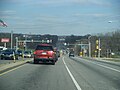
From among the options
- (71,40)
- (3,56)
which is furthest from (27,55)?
(71,40)

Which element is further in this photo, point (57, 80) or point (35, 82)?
point (57, 80)

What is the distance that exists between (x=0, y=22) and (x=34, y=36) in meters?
94.7

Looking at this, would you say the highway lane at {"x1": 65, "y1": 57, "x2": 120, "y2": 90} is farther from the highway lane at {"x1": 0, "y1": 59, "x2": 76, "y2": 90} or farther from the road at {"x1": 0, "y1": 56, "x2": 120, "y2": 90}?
the highway lane at {"x1": 0, "y1": 59, "x2": 76, "y2": 90}

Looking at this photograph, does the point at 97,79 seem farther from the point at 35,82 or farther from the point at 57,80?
the point at 35,82

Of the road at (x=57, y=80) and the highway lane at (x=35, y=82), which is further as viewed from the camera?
the road at (x=57, y=80)

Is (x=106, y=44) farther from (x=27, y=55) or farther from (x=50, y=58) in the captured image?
(x=50, y=58)

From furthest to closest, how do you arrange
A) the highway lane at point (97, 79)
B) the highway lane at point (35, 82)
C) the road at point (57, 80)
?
the highway lane at point (97, 79), the road at point (57, 80), the highway lane at point (35, 82)

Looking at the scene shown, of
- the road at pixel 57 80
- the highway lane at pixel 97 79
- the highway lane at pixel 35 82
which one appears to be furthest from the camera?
the highway lane at pixel 97 79

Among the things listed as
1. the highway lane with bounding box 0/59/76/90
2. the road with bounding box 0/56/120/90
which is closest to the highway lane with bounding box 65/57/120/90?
the road with bounding box 0/56/120/90

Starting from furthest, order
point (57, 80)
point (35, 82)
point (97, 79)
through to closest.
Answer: point (97, 79)
point (57, 80)
point (35, 82)

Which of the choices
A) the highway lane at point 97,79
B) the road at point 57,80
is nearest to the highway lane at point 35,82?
the road at point 57,80

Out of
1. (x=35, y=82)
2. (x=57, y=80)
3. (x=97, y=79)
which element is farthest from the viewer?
(x=97, y=79)

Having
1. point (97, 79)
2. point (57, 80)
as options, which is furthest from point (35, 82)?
point (97, 79)

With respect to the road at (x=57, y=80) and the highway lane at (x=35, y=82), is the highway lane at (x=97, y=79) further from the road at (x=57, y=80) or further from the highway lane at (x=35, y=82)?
the highway lane at (x=35, y=82)
